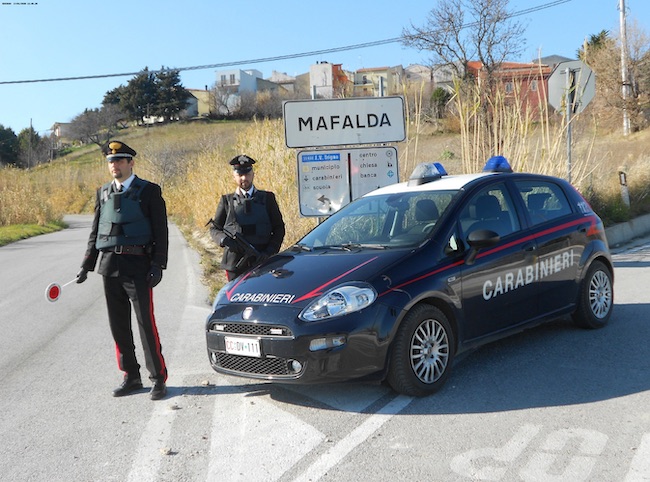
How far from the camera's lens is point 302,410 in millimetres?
4691

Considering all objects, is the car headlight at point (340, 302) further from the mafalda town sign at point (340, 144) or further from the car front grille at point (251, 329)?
the mafalda town sign at point (340, 144)

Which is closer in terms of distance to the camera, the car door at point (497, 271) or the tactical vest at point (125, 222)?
the tactical vest at point (125, 222)

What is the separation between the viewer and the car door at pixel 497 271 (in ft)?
17.3

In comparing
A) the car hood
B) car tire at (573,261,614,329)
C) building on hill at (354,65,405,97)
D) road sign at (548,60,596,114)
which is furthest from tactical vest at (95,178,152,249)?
road sign at (548,60,596,114)

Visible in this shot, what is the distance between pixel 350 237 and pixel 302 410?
5.21ft

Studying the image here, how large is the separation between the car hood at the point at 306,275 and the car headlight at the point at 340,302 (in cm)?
5

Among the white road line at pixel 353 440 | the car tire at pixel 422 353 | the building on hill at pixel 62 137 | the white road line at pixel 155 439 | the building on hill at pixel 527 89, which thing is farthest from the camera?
the building on hill at pixel 62 137

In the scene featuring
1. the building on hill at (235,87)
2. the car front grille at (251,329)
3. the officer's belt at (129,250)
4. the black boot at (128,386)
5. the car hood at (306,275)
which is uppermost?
the building on hill at (235,87)

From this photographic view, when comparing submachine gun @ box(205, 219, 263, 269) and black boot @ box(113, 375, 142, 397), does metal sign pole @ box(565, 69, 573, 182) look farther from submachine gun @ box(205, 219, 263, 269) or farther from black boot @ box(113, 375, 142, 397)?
black boot @ box(113, 375, 142, 397)

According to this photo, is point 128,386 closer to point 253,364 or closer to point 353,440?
point 253,364

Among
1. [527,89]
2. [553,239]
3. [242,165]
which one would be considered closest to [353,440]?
[553,239]

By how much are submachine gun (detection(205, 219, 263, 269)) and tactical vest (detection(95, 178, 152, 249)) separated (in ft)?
3.78

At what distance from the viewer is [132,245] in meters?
5.14

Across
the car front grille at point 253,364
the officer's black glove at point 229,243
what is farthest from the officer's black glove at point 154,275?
the officer's black glove at point 229,243
